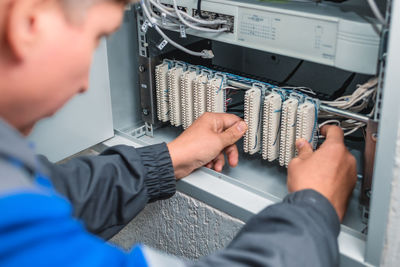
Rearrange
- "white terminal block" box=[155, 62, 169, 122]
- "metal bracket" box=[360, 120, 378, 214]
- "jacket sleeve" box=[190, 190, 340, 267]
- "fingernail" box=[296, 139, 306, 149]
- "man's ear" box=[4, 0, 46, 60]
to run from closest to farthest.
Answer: "man's ear" box=[4, 0, 46, 60]
"jacket sleeve" box=[190, 190, 340, 267]
"metal bracket" box=[360, 120, 378, 214]
"fingernail" box=[296, 139, 306, 149]
"white terminal block" box=[155, 62, 169, 122]

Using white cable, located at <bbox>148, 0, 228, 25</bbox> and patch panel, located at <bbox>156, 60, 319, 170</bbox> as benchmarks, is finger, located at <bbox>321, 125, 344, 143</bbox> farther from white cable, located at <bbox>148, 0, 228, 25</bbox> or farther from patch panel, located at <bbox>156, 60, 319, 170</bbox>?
white cable, located at <bbox>148, 0, 228, 25</bbox>

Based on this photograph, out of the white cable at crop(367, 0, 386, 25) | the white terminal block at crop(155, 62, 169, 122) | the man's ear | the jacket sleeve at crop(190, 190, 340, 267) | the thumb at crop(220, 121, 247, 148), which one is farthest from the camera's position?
the white terminal block at crop(155, 62, 169, 122)

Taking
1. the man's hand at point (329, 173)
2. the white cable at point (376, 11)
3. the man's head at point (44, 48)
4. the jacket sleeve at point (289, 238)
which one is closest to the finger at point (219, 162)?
the man's hand at point (329, 173)

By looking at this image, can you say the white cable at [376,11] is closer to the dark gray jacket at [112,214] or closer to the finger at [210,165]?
the dark gray jacket at [112,214]

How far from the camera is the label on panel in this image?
838 millimetres

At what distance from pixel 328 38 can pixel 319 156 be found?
0.67 feet

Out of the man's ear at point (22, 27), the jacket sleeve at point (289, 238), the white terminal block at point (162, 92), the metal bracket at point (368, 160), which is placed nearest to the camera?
the man's ear at point (22, 27)

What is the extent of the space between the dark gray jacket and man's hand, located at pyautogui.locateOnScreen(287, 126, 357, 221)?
0.06 meters

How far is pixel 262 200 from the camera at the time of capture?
95cm

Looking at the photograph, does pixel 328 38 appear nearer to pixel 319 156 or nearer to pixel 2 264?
pixel 319 156

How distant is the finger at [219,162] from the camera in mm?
1051

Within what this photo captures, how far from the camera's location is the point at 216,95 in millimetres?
1072

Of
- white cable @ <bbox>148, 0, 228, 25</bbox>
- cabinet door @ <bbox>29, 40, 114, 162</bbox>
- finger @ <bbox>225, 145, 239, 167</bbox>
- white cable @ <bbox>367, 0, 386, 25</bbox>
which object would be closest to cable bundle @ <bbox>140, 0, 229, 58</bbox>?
white cable @ <bbox>148, 0, 228, 25</bbox>

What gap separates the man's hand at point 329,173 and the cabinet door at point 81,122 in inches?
18.6
